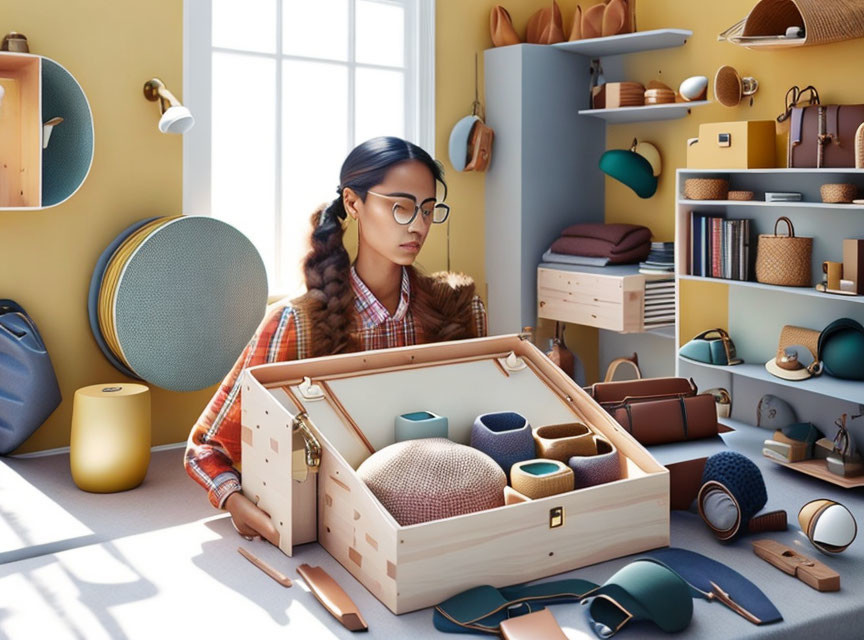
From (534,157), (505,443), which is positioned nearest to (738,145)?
(534,157)

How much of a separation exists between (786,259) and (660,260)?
3.42 ft

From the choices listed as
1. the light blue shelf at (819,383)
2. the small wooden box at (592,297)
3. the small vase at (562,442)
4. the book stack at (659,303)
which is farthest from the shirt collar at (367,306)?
the book stack at (659,303)

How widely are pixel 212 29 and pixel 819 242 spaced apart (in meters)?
2.65

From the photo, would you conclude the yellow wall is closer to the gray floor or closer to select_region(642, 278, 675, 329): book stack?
the gray floor

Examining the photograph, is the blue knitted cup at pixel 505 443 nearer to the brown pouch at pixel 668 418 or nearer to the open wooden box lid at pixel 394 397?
the open wooden box lid at pixel 394 397

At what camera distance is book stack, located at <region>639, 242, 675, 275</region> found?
14.1 feet

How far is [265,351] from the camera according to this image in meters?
2.22

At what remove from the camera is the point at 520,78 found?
4656mm

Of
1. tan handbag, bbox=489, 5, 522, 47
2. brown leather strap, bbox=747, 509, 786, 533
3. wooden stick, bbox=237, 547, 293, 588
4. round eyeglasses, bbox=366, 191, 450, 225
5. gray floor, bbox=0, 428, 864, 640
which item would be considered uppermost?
tan handbag, bbox=489, 5, 522, 47

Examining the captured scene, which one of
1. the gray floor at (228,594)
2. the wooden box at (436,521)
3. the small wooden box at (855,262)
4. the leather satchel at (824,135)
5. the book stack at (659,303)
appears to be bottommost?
the gray floor at (228,594)

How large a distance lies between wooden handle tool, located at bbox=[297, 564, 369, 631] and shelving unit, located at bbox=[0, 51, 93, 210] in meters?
2.24

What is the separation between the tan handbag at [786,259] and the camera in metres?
3.38

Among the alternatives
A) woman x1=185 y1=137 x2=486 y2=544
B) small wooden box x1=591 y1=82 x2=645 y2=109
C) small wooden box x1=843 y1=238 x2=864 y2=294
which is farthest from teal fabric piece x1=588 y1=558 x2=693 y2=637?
small wooden box x1=591 y1=82 x2=645 y2=109

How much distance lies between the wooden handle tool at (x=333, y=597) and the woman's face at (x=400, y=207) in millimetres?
853
